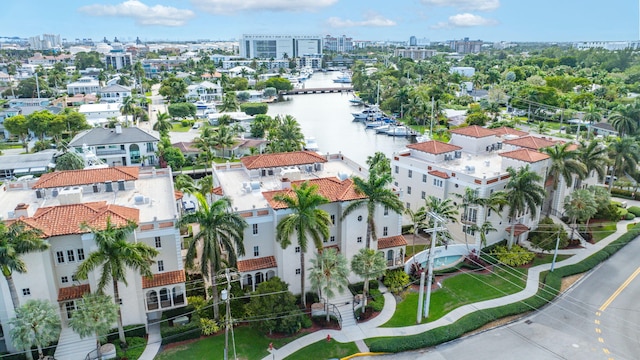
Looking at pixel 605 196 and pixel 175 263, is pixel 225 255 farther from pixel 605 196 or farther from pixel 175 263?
pixel 605 196

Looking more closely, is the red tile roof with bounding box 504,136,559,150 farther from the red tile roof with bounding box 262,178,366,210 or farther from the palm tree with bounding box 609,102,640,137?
the palm tree with bounding box 609,102,640,137

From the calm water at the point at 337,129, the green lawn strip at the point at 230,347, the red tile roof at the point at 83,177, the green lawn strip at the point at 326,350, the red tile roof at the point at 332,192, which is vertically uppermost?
the red tile roof at the point at 83,177

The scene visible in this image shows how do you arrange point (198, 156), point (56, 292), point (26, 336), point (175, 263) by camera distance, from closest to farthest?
point (26, 336)
point (56, 292)
point (175, 263)
point (198, 156)

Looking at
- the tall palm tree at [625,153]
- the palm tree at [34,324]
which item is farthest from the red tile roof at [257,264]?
the tall palm tree at [625,153]

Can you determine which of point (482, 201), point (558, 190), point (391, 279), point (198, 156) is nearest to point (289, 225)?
point (391, 279)

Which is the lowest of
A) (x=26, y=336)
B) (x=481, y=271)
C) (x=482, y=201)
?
(x=481, y=271)

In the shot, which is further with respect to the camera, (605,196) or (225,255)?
(605,196)

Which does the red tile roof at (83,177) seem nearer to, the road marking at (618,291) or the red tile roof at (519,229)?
the red tile roof at (519,229)

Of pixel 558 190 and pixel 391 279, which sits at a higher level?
pixel 558 190
